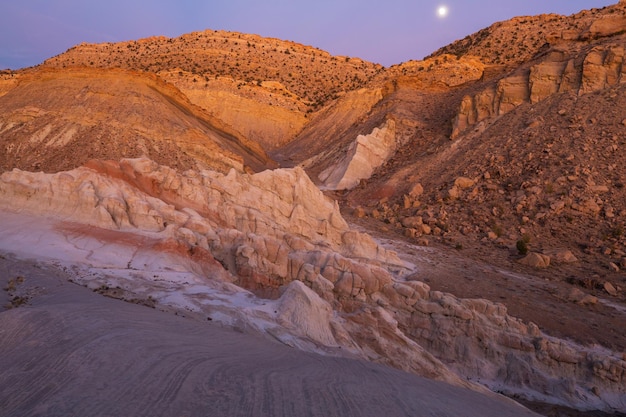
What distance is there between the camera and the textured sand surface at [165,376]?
3.72m

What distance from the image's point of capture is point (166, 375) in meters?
4.26

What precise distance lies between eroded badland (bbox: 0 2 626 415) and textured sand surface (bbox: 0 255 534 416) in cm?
14

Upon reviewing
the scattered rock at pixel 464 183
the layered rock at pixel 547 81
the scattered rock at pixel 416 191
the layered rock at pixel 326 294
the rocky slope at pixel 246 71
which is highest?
the rocky slope at pixel 246 71

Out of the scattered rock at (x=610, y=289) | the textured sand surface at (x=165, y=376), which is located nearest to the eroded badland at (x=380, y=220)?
the scattered rock at (x=610, y=289)

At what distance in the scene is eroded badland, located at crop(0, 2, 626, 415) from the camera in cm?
906

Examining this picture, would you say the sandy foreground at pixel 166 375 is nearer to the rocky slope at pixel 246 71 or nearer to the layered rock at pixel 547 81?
the layered rock at pixel 547 81

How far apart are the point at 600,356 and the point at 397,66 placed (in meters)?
45.0

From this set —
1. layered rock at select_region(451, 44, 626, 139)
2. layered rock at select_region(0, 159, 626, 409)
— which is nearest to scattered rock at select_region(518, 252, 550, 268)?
layered rock at select_region(0, 159, 626, 409)

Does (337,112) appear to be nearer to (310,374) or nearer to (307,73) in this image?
(307,73)

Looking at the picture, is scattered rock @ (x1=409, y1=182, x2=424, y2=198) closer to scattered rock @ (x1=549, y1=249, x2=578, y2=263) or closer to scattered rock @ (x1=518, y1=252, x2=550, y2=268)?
scattered rock @ (x1=518, y1=252, x2=550, y2=268)

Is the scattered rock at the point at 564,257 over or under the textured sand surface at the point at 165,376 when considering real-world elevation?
over

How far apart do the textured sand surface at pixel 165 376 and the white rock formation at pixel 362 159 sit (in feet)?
80.9

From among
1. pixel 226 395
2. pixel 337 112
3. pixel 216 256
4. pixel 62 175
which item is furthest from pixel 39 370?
pixel 337 112

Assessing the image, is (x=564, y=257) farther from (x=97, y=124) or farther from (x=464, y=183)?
(x=97, y=124)
